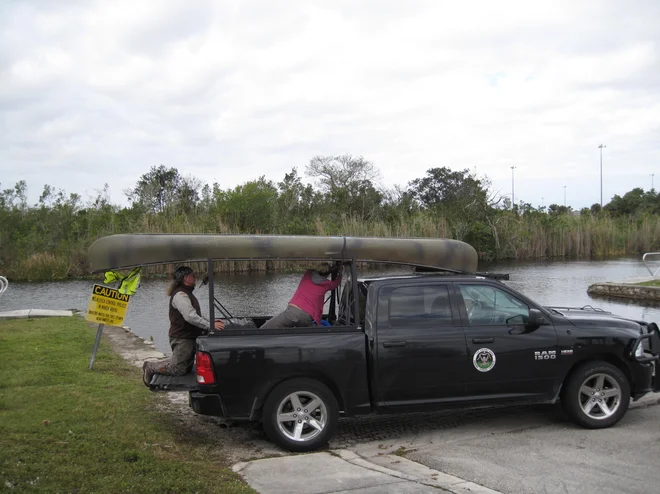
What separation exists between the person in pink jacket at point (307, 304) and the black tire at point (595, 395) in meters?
2.86

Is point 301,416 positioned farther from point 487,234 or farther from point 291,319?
point 487,234

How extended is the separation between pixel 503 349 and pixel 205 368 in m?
3.13

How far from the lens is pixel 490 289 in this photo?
6.92m

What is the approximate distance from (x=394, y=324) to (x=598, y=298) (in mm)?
20250

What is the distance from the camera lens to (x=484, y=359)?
664cm

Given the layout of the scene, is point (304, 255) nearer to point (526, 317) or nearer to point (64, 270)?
point (526, 317)

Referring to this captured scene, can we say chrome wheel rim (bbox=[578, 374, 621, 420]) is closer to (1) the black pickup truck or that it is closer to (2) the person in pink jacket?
(1) the black pickup truck

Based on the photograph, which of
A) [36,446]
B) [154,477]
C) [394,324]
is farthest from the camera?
[394,324]

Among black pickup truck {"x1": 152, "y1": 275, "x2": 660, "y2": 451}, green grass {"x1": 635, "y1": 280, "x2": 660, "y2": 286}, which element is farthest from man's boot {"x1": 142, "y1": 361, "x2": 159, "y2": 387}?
green grass {"x1": 635, "y1": 280, "x2": 660, "y2": 286}

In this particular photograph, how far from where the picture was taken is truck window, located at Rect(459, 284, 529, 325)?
6.82 metres

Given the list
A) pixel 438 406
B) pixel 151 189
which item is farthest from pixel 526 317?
pixel 151 189

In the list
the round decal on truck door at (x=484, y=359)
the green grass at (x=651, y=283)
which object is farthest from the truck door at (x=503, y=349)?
the green grass at (x=651, y=283)

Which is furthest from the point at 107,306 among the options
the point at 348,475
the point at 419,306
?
the point at 348,475

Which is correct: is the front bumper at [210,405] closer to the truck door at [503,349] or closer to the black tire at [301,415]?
the black tire at [301,415]
